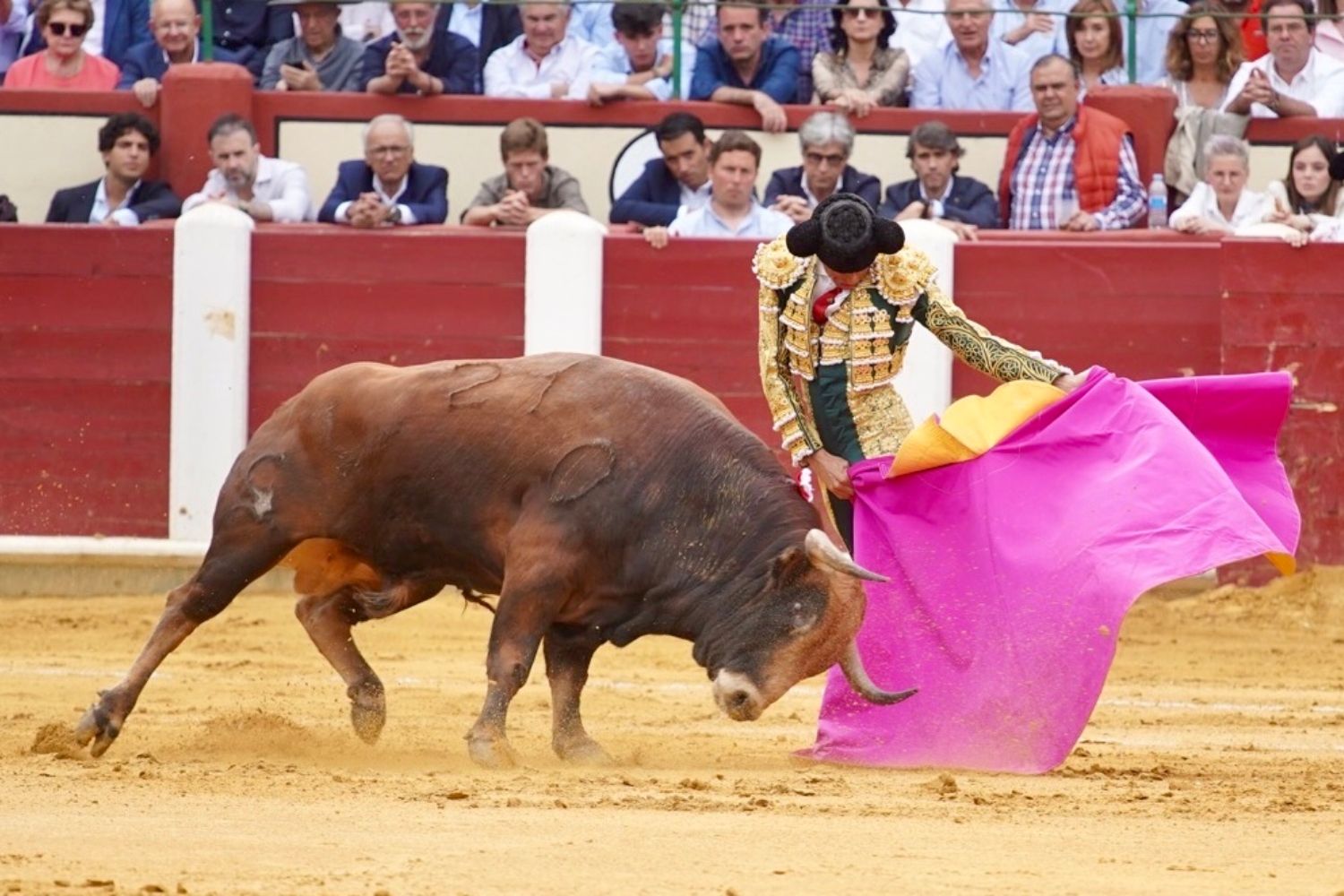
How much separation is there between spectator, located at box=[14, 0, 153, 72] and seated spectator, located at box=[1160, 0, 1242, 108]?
3.99 meters

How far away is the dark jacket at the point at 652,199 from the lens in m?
8.82

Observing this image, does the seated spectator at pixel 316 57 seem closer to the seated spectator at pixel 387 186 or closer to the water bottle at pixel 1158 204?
the seated spectator at pixel 387 186

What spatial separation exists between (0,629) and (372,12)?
9.80ft

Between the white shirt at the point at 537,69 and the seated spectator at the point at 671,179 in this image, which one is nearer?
the seated spectator at the point at 671,179

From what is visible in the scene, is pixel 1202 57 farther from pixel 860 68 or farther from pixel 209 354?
pixel 209 354

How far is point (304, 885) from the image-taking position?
382cm

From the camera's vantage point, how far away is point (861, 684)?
532 centimetres

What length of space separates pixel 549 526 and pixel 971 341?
107cm

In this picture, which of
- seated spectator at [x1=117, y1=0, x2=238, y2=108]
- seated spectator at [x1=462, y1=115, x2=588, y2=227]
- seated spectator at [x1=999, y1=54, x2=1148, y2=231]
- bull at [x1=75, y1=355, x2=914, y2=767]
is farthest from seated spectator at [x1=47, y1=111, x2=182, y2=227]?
bull at [x1=75, y1=355, x2=914, y2=767]

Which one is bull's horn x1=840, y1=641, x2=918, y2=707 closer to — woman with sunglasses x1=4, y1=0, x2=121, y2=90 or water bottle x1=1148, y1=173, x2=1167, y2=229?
water bottle x1=1148, y1=173, x2=1167, y2=229

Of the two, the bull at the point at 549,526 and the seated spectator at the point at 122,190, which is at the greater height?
the seated spectator at the point at 122,190

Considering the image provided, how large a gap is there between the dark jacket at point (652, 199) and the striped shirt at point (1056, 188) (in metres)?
1.25

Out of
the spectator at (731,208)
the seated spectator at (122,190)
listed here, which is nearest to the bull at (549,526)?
the spectator at (731,208)

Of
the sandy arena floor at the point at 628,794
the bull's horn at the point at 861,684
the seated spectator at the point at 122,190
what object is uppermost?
the seated spectator at the point at 122,190
